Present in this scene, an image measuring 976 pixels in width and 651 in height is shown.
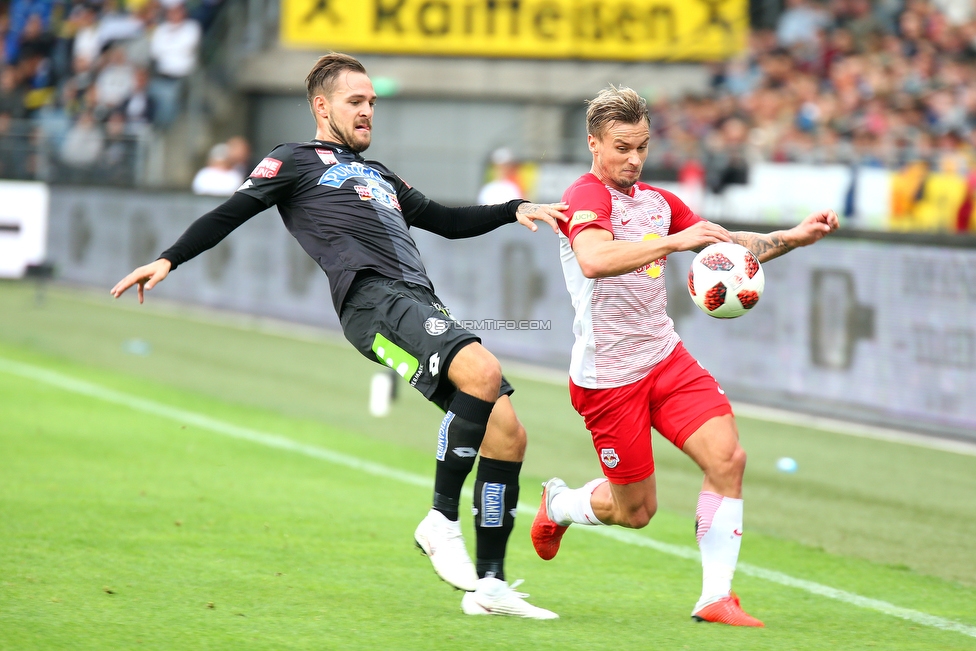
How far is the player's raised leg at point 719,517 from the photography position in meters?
5.26

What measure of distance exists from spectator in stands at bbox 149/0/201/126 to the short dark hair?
21.9 meters

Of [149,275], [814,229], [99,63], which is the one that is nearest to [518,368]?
[814,229]

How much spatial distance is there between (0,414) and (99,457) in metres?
1.89

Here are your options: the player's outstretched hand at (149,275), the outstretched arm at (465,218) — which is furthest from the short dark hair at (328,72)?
the player's outstretched hand at (149,275)

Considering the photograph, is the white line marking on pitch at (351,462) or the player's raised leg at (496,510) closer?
the player's raised leg at (496,510)

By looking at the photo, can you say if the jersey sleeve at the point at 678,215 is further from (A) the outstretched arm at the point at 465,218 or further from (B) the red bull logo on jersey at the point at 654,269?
(A) the outstretched arm at the point at 465,218

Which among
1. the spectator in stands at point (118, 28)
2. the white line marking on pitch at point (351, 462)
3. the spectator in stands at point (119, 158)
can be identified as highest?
the spectator in stands at point (118, 28)

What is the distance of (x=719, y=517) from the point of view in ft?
17.4

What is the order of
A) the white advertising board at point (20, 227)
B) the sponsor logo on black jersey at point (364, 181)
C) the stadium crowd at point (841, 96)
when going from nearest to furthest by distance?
the sponsor logo on black jersey at point (364, 181) < the stadium crowd at point (841, 96) < the white advertising board at point (20, 227)

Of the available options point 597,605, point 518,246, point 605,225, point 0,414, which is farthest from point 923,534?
point 518,246

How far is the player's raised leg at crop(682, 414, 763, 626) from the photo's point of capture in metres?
5.26

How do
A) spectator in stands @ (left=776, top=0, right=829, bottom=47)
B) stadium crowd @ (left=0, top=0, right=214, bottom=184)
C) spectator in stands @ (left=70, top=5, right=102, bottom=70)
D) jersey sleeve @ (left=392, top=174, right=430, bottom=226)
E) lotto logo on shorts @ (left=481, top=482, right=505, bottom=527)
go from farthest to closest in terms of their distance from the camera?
spectator in stands @ (left=70, top=5, right=102, bottom=70)
stadium crowd @ (left=0, top=0, right=214, bottom=184)
spectator in stands @ (left=776, top=0, right=829, bottom=47)
jersey sleeve @ (left=392, top=174, right=430, bottom=226)
lotto logo on shorts @ (left=481, top=482, right=505, bottom=527)

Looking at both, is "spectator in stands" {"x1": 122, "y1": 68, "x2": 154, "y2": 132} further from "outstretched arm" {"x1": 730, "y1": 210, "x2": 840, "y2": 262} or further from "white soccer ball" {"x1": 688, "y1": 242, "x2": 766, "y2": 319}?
"white soccer ball" {"x1": 688, "y1": 242, "x2": 766, "y2": 319}

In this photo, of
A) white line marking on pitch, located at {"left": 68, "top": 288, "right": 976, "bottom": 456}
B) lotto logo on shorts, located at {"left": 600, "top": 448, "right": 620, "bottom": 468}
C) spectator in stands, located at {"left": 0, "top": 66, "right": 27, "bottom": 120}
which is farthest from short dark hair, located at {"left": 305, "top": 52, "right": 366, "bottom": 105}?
spectator in stands, located at {"left": 0, "top": 66, "right": 27, "bottom": 120}
